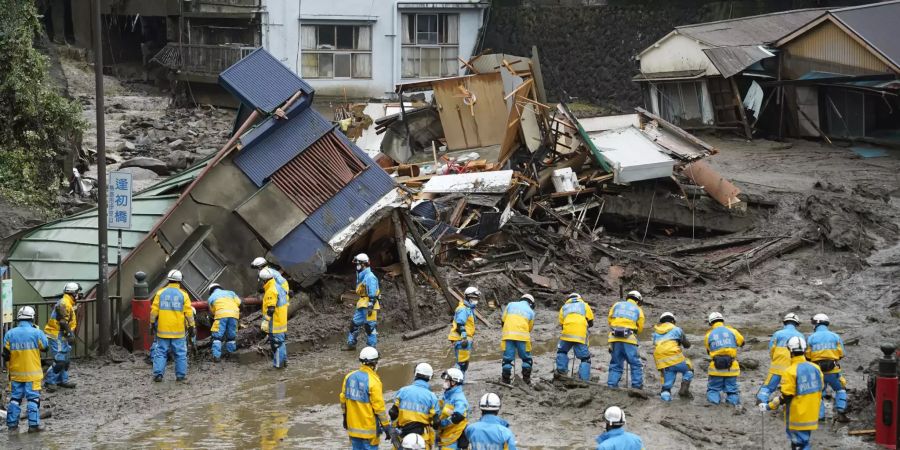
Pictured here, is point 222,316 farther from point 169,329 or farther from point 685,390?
point 685,390

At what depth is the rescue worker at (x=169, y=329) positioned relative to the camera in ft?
51.6

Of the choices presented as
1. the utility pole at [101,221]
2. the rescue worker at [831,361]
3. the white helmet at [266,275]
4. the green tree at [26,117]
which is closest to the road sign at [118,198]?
the utility pole at [101,221]

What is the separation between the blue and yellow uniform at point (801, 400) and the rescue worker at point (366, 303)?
725 cm

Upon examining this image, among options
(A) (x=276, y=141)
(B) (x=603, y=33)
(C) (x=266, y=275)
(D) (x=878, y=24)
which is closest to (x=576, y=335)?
(C) (x=266, y=275)

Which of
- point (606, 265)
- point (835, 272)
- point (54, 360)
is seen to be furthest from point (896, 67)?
point (54, 360)

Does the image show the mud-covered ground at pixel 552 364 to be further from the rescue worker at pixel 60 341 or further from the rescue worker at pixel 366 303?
the rescue worker at pixel 366 303

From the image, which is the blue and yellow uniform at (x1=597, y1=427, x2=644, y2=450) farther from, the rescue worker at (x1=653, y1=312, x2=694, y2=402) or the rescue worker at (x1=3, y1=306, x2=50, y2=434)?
the rescue worker at (x1=3, y1=306, x2=50, y2=434)

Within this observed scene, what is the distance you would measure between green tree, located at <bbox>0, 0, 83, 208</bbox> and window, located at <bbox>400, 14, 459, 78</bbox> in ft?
56.5

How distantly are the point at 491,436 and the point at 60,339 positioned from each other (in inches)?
310

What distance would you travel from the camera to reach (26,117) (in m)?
21.7

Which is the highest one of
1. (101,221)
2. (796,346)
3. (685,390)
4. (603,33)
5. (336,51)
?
(603,33)

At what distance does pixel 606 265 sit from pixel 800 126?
11.6 m

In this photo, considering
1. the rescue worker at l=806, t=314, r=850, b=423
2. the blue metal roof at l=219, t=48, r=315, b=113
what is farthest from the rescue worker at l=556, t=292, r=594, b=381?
the blue metal roof at l=219, t=48, r=315, b=113

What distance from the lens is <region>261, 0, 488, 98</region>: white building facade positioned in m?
37.1
